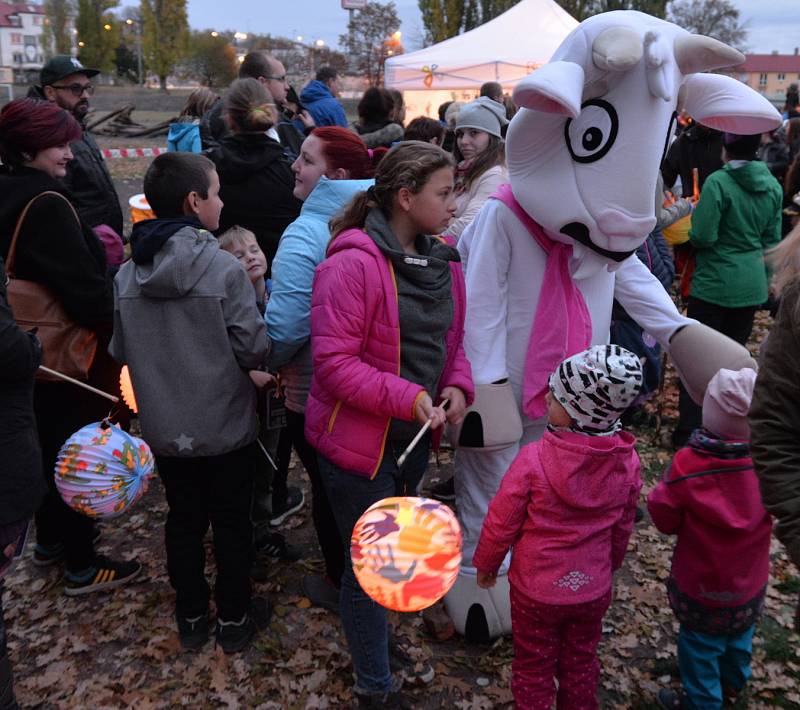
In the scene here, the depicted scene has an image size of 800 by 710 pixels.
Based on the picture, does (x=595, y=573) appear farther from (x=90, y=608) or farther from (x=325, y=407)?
(x=90, y=608)

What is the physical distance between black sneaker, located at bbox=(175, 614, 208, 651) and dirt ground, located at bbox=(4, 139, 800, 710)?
1.7 inches

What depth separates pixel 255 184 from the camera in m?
4.09

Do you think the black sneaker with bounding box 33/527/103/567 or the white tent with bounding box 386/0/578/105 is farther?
the white tent with bounding box 386/0/578/105

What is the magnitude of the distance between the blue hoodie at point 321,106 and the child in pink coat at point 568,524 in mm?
5116

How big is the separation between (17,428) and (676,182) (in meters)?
7.78

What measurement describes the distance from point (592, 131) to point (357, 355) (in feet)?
4.17

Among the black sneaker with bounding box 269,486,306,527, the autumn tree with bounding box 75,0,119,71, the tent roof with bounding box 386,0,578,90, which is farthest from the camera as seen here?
the autumn tree with bounding box 75,0,119,71

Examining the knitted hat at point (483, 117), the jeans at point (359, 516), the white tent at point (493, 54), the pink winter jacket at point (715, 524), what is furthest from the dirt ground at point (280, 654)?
the white tent at point (493, 54)

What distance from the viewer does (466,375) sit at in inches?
113

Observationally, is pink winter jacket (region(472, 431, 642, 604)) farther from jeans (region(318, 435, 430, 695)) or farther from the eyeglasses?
the eyeglasses

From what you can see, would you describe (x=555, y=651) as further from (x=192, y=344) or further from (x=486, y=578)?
(x=192, y=344)

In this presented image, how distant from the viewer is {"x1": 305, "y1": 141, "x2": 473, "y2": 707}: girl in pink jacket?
2445 mm

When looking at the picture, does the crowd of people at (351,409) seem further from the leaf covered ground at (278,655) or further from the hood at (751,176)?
the hood at (751,176)

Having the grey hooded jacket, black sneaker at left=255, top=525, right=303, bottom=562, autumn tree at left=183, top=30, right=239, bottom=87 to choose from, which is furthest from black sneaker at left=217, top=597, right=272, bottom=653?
autumn tree at left=183, top=30, right=239, bottom=87
